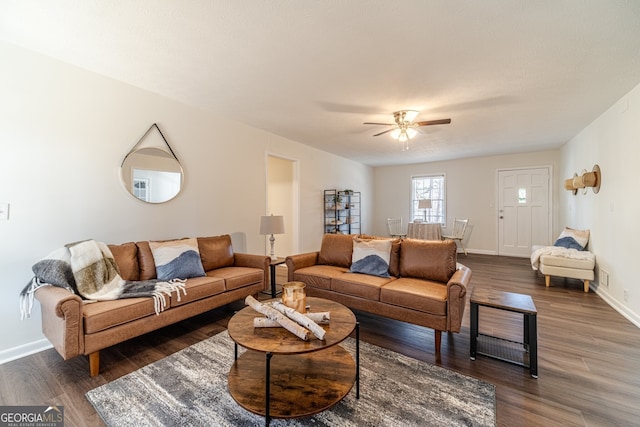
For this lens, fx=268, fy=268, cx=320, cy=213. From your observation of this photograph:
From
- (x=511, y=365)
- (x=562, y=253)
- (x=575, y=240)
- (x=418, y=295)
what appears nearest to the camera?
(x=511, y=365)

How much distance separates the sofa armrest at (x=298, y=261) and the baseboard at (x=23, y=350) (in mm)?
2194

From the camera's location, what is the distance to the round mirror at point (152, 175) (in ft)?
9.29

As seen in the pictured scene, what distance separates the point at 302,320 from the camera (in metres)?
1.58

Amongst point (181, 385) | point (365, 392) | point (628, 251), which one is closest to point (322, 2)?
point (365, 392)

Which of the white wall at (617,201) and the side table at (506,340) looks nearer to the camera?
the side table at (506,340)

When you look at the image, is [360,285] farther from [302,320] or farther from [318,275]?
[302,320]

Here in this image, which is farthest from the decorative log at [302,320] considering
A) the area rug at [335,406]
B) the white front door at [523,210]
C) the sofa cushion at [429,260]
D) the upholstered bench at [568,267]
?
→ the white front door at [523,210]

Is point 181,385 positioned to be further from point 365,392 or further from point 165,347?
point 365,392

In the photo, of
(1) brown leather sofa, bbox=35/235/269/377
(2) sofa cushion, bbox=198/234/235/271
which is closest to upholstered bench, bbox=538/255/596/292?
(1) brown leather sofa, bbox=35/235/269/377

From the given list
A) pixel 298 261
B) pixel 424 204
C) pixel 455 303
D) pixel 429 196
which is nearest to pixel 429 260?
pixel 455 303

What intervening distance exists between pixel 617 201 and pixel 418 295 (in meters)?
2.95

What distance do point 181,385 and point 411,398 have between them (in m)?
1.50

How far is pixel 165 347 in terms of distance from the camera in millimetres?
2297

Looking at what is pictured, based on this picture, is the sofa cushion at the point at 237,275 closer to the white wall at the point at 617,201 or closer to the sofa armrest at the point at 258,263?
the sofa armrest at the point at 258,263
